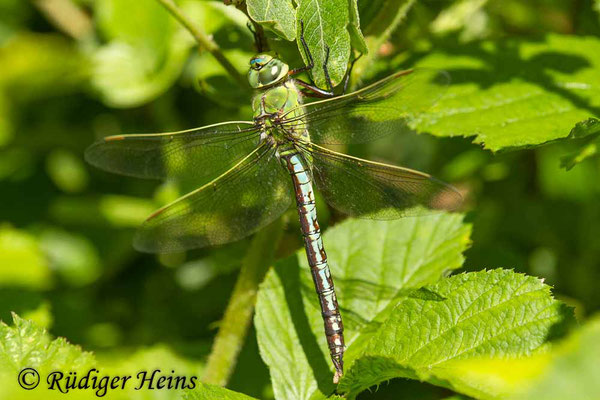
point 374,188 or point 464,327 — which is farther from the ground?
point 374,188

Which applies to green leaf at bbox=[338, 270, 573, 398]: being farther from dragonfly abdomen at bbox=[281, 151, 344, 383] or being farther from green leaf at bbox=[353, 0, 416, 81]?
green leaf at bbox=[353, 0, 416, 81]

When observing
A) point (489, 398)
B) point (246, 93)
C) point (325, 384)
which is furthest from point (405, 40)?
point (489, 398)

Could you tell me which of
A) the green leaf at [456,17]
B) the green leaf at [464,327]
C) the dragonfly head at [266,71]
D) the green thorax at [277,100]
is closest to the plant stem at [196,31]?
the dragonfly head at [266,71]

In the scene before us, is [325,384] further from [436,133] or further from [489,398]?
[436,133]

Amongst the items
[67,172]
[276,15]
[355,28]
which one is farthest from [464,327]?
[67,172]

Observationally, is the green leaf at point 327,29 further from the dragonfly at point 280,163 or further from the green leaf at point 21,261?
the green leaf at point 21,261

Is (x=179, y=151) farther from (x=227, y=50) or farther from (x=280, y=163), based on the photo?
(x=227, y=50)

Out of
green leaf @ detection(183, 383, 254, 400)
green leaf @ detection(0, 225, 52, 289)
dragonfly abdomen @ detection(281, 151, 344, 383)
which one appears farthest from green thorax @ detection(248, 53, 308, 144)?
green leaf @ detection(0, 225, 52, 289)
